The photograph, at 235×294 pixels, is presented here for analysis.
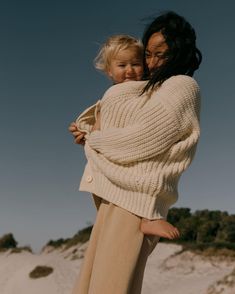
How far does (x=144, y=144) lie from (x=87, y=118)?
54 cm

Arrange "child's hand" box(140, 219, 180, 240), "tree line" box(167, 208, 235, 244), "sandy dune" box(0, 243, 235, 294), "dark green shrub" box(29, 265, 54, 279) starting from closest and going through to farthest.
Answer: "child's hand" box(140, 219, 180, 240), "sandy dune" box(0, 243, 235, 294), "dark green shrub" box(29, 265, 54, 279), "tree line" box(167, 208, 235, 244)

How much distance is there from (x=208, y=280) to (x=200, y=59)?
→ 12579 millimetres

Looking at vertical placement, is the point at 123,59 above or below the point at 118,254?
above

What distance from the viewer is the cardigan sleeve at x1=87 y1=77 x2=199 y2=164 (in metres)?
2.11

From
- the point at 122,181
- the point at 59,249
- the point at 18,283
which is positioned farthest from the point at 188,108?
the point at 59,249

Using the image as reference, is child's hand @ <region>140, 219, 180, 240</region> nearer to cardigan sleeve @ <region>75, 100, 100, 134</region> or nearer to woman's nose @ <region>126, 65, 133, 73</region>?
cardigan sleeve @ <region>75, 100, 100, 134</region>

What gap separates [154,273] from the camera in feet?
58.9

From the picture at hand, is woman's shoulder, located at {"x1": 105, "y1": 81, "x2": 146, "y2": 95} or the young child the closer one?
woman's shoulder, located at {"x1": 105, "y1": 81, "x2": 146, "y2": 95}

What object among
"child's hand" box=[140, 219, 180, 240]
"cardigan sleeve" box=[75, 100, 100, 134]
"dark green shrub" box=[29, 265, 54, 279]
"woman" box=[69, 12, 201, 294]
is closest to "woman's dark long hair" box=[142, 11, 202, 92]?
"woman" box=[69, 12, 201, 294]

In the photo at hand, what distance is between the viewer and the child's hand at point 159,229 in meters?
1.97

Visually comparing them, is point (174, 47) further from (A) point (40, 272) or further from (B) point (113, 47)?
(A) point (40, 272)

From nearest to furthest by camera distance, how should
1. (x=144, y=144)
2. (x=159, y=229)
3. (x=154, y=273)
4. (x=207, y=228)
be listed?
(x=159, y=229) < (x=144, y=144) < (x=154, y=273) < (x=207, y=228)

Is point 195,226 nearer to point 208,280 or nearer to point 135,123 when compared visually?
point 208,280

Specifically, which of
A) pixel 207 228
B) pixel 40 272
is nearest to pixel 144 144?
pixel 40 272
